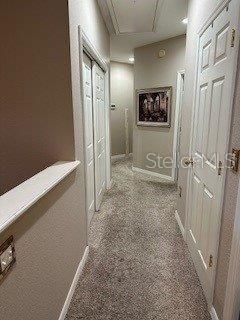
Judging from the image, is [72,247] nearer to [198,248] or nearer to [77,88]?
[198,248]

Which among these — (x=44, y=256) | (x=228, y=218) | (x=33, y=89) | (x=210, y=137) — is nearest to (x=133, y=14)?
(x=33, y=89)

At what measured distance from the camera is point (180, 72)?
3.87 m

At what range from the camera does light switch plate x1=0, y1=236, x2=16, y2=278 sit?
0.77 metres

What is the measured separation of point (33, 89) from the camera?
1.65m

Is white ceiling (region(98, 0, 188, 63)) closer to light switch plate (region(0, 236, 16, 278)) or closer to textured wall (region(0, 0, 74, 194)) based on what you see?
textured wall (region(0, 0, 74, 194))

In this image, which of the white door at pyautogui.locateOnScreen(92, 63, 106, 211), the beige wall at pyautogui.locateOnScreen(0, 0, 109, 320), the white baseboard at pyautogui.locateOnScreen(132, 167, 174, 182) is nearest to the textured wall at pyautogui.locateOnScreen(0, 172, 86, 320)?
the beige wall at pyautogui.locateOnScreen(0, 0, 109, 320)

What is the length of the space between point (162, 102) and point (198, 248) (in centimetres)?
302

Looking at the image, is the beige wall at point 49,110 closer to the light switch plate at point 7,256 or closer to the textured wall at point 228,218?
the light switch plate at point 7,256

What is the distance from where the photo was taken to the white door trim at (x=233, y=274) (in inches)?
45.5

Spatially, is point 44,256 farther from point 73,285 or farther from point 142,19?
point 142,19

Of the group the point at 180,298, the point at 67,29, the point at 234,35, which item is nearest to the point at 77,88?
the point at 67,29

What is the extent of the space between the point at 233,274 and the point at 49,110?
1584 millimetres

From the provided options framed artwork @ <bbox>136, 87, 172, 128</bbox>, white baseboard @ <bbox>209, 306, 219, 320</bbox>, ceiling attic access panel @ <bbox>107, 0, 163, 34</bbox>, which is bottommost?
white baseboard @ <bbox>209, 306, 219, 320</bbox>

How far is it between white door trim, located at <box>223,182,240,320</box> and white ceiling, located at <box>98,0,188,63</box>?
2584 mm
